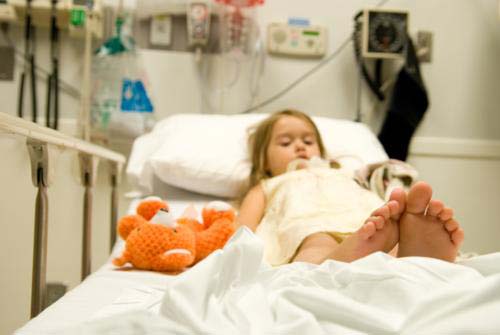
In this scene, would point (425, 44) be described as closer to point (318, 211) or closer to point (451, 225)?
point (318, 211)

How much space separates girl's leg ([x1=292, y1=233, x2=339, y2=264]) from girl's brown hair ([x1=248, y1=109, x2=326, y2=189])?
24.3 inches

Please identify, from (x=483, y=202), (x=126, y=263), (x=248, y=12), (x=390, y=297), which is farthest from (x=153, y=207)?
(x=483, y=202)

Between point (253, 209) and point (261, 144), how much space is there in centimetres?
37

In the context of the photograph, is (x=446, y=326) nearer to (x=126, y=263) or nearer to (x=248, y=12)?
(x=126, y=263)

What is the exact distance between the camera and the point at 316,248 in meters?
1.24

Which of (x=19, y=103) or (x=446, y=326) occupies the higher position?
(x=19, y=103)

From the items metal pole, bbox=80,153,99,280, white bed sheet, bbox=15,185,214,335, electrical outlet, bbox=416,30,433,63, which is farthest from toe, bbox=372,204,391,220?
electrical outlet, bbox=416,30,433,63

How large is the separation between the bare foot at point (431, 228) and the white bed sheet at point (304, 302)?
151 mm

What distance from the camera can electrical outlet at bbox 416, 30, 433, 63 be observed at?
2609 mm

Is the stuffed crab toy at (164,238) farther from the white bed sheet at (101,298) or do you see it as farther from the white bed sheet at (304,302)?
the white bed sheet at (304,302)

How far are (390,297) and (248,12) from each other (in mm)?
1912

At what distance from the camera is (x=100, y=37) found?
7.89 feet

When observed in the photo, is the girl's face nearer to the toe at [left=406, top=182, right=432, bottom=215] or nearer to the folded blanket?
the folded blanket

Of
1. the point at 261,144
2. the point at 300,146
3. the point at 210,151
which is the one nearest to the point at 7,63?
the point at 210,151
